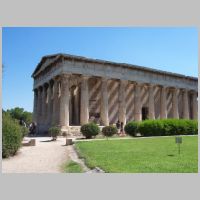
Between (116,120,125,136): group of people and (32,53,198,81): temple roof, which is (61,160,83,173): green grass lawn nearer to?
(116,120,125,136): group of people

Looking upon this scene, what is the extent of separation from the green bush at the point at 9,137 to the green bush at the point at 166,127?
1585 centimetres

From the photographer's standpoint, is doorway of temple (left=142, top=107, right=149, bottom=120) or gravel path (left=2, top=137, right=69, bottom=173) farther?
doorway of temple (left=142, top=107, right=149, bottom=120)

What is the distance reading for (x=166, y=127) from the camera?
2975cm

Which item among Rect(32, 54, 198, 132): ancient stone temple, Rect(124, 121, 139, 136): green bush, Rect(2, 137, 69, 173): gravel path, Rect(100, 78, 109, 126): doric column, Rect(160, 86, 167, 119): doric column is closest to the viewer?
Rect(2, 137, 69, 173): gravel path

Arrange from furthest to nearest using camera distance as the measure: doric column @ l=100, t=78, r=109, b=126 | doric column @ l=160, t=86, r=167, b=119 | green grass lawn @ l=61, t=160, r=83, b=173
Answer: doric column @ l=160, t=86, r=167, b=119 < doric column @ l=100, t=78, r=109, b=126 < green grass lawn @ l=61, t=160, r=83, b=173

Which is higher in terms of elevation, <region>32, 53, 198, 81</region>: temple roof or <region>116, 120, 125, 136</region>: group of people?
<region>32, 53, 198, 81</region>: temple roof

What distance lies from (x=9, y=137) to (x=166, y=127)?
18630 mm

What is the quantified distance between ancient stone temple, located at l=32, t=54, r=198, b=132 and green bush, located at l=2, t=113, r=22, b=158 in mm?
16973

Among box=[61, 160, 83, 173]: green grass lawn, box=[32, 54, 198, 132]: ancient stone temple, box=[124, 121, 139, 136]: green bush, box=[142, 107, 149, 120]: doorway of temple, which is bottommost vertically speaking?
box=[61, 160, 83, 173]: green grass lawn

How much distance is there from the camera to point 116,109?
4228 centimetres

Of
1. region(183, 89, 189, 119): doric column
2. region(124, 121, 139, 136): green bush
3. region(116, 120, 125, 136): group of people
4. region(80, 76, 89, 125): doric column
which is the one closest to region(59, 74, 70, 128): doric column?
region(80, 76, 89, 125): doric column

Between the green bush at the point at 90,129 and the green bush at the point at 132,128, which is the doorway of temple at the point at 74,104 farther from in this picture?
the green bush at the point at 90,129

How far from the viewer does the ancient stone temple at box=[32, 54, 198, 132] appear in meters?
34.4

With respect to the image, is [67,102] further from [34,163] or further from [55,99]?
[34,163]
